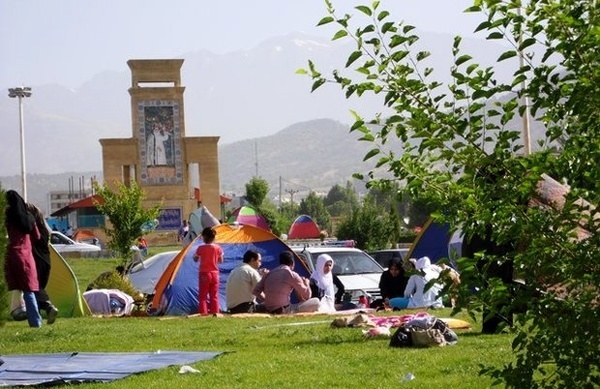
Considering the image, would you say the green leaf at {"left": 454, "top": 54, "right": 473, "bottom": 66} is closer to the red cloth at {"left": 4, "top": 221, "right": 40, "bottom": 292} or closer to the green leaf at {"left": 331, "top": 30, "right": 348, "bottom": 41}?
the green leaf at {"left": 331, "top": 30, "right": 348, "bottom": 41}

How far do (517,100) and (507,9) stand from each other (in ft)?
1.50

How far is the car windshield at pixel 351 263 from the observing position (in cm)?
2244

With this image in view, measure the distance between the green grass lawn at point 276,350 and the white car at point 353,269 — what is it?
204 inches

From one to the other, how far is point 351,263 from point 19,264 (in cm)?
927

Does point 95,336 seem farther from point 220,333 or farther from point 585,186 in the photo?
point 585,186

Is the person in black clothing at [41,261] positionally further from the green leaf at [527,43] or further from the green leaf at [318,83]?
the green leaf at [527,43]

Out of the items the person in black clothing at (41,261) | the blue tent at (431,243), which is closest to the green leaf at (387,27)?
the person in black clothing at (41,261)

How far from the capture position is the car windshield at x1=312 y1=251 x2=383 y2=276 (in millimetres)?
22438

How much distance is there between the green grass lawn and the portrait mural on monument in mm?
62337

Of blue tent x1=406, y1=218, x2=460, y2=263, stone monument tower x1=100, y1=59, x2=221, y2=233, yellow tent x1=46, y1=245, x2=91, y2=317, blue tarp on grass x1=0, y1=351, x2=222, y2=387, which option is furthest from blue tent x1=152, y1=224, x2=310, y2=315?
stone monument tower x1=100, y1=59, x2=221, y2=233

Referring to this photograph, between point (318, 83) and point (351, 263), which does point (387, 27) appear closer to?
point (318, 83)

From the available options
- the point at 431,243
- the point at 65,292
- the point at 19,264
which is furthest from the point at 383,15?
the point at 431,243

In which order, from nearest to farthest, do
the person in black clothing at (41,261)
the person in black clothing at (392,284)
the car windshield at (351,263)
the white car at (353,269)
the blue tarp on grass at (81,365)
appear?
1. the blue tarp on grass at (81,365)
2. the person in black clothing at (41,261)
3. the person in black clothing at (392,284)
4. the white car at (353,269)
5. the car windshield at (351,263)

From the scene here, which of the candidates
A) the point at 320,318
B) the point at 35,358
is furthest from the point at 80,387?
the point at 320,318
